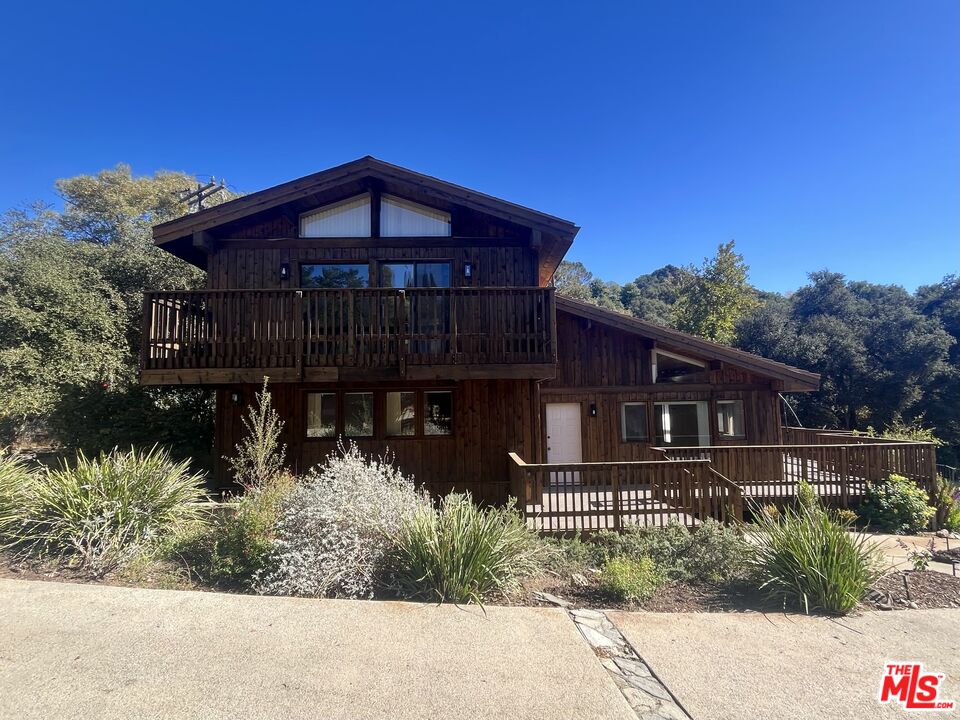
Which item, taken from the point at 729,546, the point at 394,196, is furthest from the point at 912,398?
the point at 394,196

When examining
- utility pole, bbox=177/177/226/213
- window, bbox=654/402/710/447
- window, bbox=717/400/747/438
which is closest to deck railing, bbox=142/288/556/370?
window, bbox=654/402/710/447

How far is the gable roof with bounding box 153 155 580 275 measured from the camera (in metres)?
9.23

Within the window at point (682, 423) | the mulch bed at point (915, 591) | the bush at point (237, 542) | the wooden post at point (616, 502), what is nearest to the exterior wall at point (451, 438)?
the wooden post at point (616, 502)

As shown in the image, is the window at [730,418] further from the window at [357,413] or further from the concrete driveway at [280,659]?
the concrete driveway at [280,659]

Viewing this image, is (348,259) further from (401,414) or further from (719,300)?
(719,300)

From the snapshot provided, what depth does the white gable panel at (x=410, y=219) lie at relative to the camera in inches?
396

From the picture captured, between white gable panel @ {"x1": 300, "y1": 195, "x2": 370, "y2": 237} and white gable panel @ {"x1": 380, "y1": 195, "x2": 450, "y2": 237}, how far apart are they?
1.28 feet

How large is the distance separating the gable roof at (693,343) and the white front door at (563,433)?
2310 millimetres

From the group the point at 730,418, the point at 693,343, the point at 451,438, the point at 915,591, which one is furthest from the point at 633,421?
the point at 915,591

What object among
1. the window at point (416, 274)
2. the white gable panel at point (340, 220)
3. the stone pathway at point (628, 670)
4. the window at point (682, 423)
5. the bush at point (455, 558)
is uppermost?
the white gable panel at point (340, 220)

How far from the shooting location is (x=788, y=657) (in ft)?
12.3

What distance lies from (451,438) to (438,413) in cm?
A: 58

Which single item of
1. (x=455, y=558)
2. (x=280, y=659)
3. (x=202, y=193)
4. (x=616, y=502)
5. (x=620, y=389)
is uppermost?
(x=202, y=193)

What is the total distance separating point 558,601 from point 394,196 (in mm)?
8452
